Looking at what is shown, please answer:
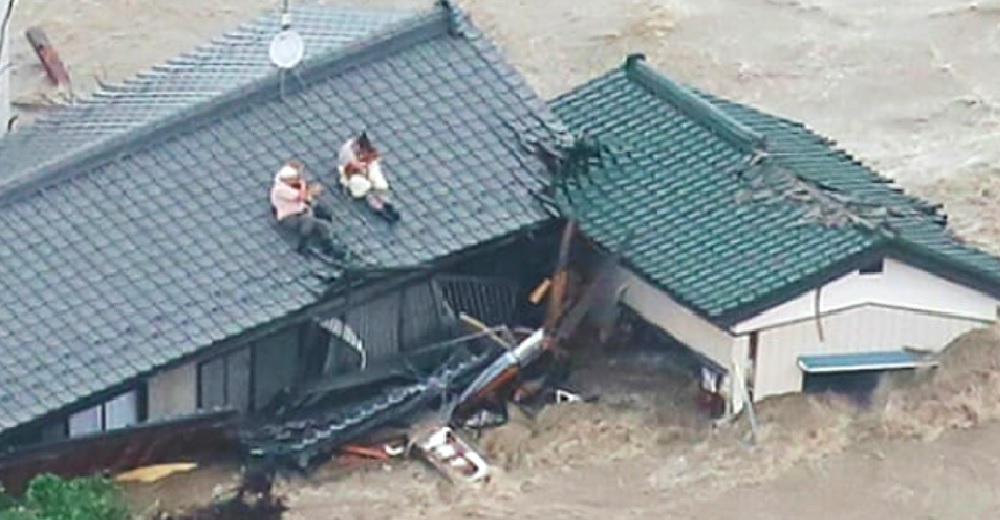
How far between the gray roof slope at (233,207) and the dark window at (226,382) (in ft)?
1.28

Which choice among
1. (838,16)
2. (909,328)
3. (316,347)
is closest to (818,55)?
(838,16)

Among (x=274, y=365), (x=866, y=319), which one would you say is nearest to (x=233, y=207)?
(x=274, y=365)

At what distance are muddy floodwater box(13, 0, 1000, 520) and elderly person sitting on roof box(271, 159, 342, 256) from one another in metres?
1.66

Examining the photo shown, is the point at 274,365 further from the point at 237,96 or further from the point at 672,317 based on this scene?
the point at 672,317

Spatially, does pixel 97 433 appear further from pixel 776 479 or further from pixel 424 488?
pixel 776 479

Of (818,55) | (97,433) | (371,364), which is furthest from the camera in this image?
(818,55)

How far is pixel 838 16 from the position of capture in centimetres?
2892

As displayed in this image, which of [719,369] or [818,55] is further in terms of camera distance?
[818,55]

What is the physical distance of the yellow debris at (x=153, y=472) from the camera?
19625mm

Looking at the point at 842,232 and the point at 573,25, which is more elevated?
the point at 573,25

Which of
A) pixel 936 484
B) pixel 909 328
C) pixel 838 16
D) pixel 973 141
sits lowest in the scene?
pixel 936 484

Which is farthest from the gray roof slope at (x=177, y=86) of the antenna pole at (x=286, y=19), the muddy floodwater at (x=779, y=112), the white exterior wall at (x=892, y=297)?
the white exterior wall at (x=892, y=297)

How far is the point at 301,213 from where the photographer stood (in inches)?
798

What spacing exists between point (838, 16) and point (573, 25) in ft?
8.60
